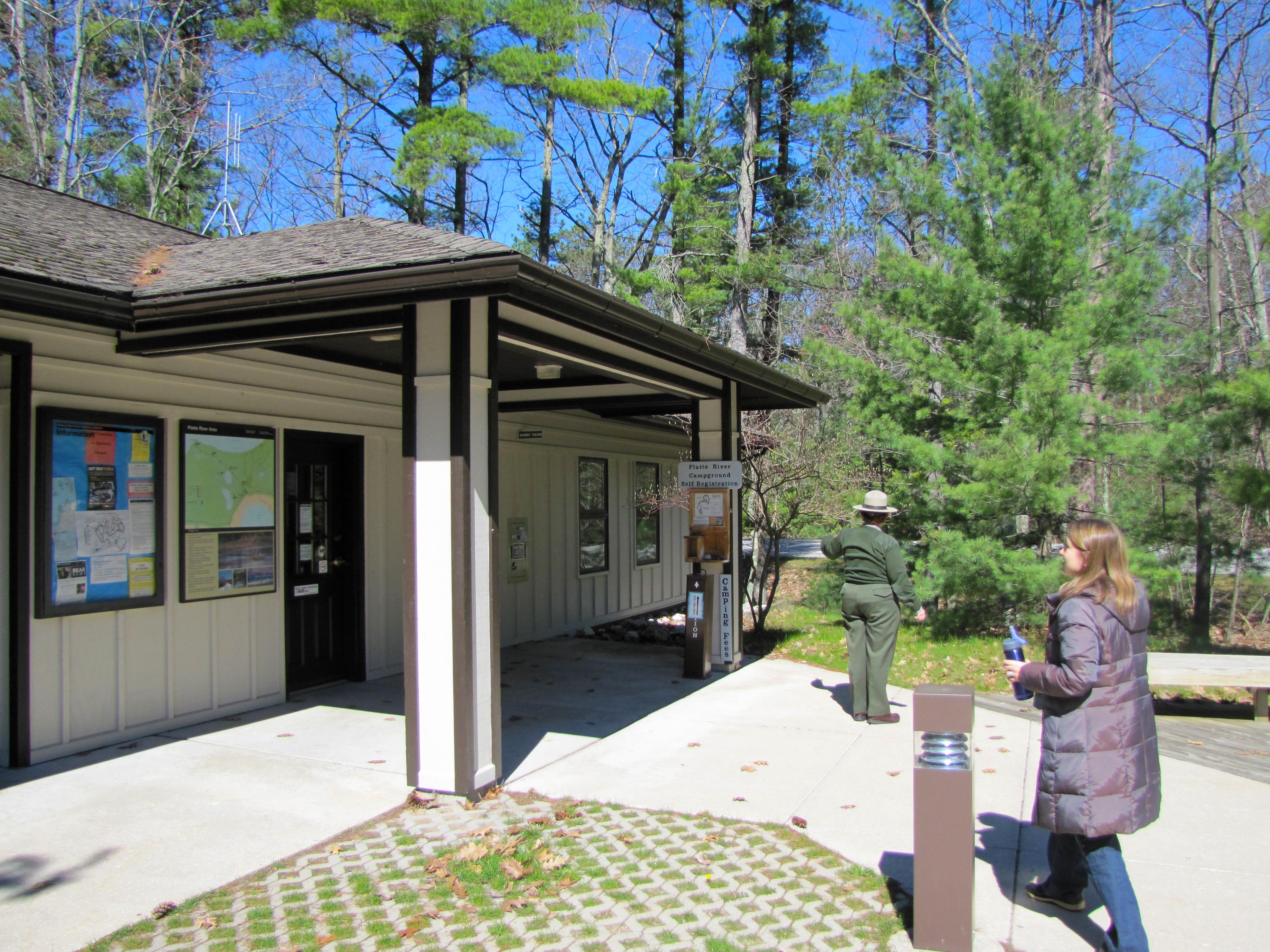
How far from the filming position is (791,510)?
10.2 metres

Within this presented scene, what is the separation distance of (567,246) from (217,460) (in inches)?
722

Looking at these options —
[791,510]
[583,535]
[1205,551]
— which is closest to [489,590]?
[791,510]

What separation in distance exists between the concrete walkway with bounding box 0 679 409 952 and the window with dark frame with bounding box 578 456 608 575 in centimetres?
524

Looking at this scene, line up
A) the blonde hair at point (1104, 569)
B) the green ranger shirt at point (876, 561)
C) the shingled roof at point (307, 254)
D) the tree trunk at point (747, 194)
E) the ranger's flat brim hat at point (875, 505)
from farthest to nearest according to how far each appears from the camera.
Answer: the tree trunk at point (747, 194)
the ranger's flat brim hat at point (875, 505)
the green ranger shirt at point (876, 561)
the shingled roof at point (307, 254)
the blonde hair at point (1104, 569)

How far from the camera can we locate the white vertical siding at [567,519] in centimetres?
1038

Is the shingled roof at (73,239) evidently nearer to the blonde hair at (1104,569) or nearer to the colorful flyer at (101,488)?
the colorful flyer at (101,488)

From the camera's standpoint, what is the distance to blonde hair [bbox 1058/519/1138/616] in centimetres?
320

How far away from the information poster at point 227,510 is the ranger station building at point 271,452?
0.7 inches

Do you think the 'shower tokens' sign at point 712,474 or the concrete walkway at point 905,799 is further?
the 'shower tokens' sign at point 712,474

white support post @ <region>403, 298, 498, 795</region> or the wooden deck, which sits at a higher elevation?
white support post @ <region>403, 298, 498, 795</region>

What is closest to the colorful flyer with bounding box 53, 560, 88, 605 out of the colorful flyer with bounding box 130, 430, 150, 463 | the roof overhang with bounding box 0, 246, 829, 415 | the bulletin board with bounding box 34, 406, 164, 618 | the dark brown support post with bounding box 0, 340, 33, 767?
the bulletin board with bounding box 34, 406, 164, 618

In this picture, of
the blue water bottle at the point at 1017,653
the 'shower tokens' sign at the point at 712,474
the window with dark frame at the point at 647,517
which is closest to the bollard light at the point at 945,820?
the blue water bottle at the point at 1017,653

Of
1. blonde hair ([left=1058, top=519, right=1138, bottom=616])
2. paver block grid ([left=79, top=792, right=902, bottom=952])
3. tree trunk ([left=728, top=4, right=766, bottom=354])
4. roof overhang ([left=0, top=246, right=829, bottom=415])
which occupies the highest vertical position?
tree trunk ([left=728, top=4, right=766, bottom=354])

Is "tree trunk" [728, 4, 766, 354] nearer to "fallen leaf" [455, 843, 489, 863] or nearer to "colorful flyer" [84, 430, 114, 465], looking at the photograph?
"colorful flyer" [84, 430, 114, 465]
